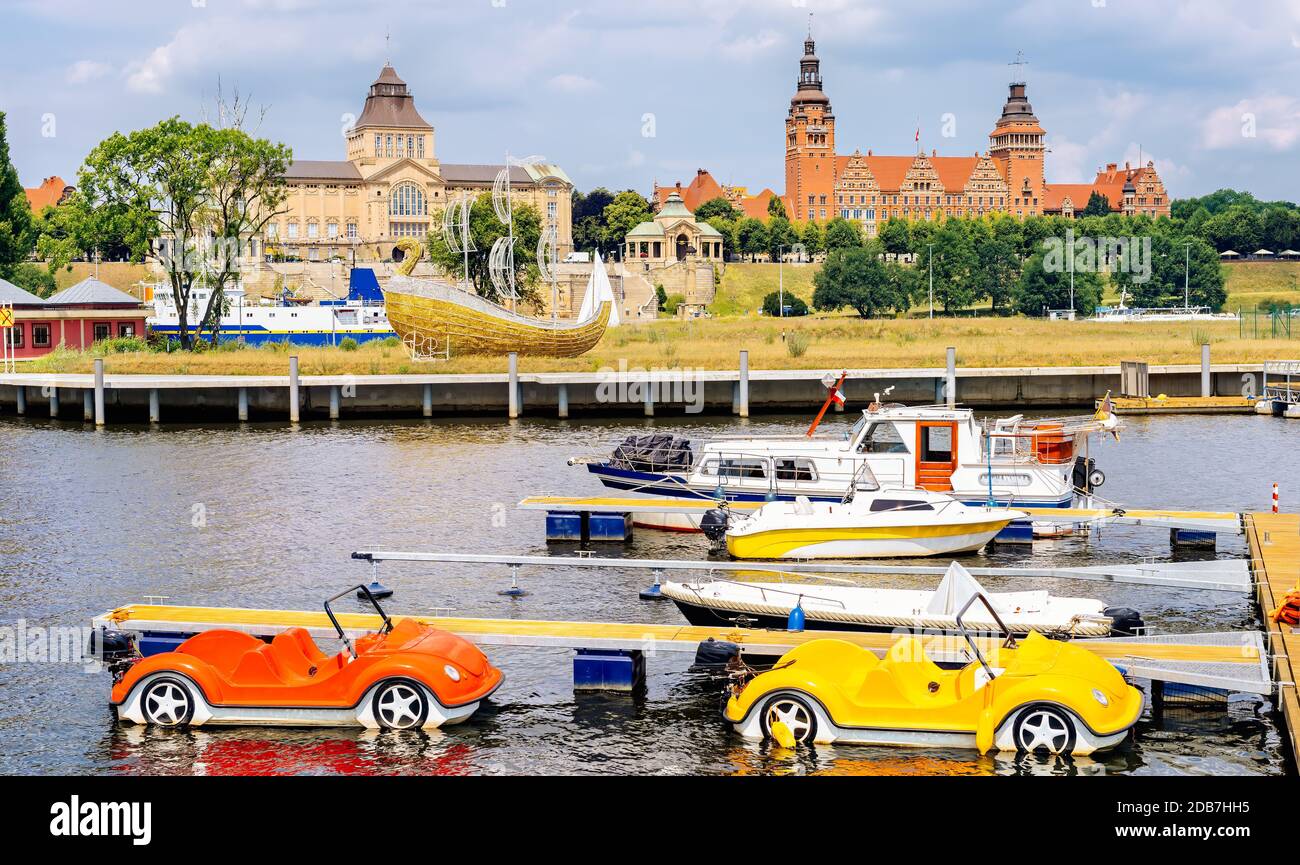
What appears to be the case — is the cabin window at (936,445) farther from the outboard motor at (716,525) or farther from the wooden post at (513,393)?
the wooden post at (513,393)

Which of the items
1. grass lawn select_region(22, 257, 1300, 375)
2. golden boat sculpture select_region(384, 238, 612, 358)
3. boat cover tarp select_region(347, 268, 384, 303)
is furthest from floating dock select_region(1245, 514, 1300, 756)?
boat cover tarp select_region(347, 268, 384, 303)

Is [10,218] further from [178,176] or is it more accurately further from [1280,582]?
[1280,582]

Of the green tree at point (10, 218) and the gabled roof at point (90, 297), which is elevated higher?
the green tree at point (10, 218)

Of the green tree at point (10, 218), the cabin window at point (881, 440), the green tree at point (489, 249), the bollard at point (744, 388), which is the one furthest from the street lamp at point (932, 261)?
the cabin window at point (881, 440)

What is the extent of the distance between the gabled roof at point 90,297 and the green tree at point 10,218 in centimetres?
2405

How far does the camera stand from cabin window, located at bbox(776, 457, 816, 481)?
3600 cm

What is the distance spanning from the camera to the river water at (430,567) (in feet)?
65.7

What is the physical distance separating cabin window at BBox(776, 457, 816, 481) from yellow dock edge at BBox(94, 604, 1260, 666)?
40.8ft

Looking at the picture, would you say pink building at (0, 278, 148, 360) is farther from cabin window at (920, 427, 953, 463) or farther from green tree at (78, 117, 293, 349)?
cabin window at (920, 427, 953, 463)

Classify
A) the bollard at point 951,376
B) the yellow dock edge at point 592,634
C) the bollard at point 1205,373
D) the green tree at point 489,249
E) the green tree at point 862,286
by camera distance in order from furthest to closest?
the green tree at point 862,286, the green tree at point 489,249, the bollard at point 1205,373, the bollard at point 951,376, the yellow dock edge at point 592,634

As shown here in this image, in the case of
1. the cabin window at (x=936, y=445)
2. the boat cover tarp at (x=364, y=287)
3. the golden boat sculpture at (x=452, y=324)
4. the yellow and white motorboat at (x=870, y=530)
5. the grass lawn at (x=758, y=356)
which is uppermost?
the boat cover tarp at (x=364, y=287)

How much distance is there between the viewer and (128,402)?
65.4m
